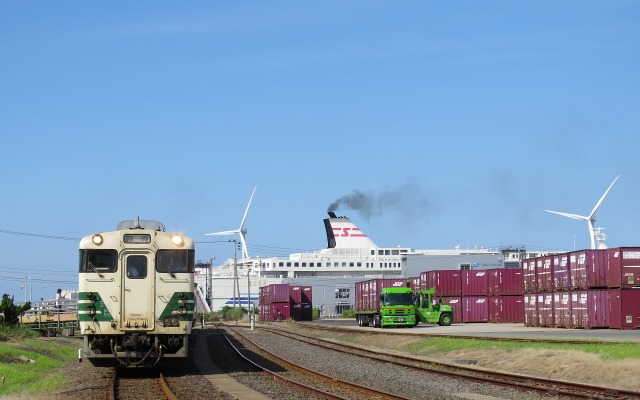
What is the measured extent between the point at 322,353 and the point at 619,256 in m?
18.5

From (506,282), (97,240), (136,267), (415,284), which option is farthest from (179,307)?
(415,284)

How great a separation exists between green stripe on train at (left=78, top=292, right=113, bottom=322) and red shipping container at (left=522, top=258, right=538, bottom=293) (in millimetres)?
35811

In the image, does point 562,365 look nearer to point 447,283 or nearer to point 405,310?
point 405,310

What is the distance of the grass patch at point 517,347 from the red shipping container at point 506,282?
82.4ft

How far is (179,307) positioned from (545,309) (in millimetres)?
33437

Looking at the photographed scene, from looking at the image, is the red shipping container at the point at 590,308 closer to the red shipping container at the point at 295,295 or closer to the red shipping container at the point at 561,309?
the red shipping container at the point at 561,309

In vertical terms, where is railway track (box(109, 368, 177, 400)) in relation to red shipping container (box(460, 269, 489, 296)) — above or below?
below

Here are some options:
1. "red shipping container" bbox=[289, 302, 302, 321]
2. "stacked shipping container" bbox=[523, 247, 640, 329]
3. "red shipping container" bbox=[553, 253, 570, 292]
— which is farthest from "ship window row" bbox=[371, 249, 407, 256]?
"red shipping container" bbox=[553, 253, 570, 292]

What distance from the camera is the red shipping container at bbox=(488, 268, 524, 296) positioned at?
5997 centimetres

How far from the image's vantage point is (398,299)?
5469cm

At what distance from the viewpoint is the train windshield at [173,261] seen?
69.7 ft

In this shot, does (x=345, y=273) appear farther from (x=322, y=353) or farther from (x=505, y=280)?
(x=322, y=353)

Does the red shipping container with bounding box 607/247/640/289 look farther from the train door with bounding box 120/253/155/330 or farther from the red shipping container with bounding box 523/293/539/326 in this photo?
the train door with bounding box 120/253/155/330

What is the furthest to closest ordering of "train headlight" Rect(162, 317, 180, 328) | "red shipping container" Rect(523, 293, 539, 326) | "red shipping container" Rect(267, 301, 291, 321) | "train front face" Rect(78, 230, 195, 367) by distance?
"red shipping container" Rect(267, 301, 291, 321) → "red shipping container" Rect(523, 293, 539, 326) → "train headlight" Rect(162, 317, 180, 328) → "train front face" Rect(78, 230, 195, 367)
